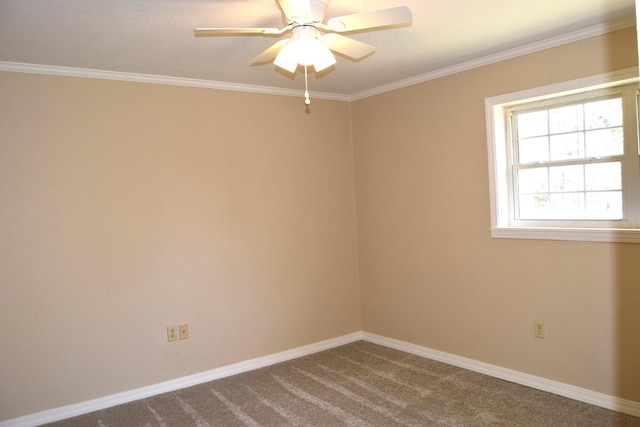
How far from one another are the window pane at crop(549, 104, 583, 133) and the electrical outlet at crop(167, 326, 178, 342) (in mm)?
3109

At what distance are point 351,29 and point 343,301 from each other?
2918 millimetres

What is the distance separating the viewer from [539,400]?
124 inches

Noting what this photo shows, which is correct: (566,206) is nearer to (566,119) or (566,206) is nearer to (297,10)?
(566,119)

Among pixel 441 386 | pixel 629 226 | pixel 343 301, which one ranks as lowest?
pixel 441 386

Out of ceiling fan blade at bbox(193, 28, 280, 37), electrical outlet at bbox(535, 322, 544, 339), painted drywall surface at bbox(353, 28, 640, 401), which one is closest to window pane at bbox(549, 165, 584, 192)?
painted drywall surface at bbox(353, 28, 640, 401)

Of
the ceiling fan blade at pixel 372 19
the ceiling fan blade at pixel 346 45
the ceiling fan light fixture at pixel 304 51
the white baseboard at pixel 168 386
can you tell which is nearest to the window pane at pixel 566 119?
the ceiling fan blade at pixel 346 45

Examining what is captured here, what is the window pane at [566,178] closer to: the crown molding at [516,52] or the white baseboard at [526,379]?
the crown molding at [516,52]

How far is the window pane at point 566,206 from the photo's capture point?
3242 millimetres

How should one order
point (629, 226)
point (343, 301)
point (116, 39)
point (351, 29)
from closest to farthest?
1. point (351, 29)
2. point (116, 39)
3. point (629, 226)
4. point (343, 301)

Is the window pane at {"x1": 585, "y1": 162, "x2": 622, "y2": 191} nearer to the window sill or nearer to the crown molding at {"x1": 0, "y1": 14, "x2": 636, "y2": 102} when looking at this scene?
the window sill

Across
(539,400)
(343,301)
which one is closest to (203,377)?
(343,301)

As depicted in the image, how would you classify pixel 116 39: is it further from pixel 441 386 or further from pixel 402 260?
pixel 441 386

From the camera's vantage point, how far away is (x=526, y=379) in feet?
11.1

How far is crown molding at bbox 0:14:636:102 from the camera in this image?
116 inches
